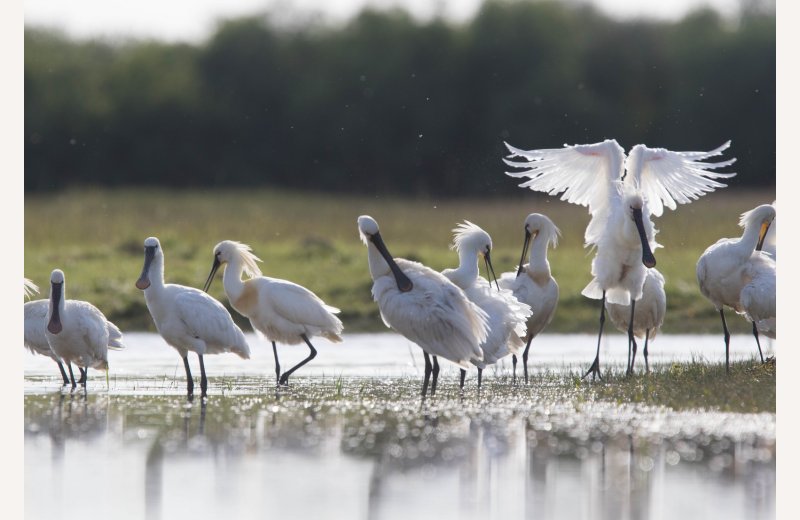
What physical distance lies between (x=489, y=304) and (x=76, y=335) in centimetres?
357

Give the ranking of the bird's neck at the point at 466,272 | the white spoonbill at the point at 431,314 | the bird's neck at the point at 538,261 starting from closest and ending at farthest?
the white spoonbill at the point at 431,314
the bird's neck at the point at 466,272
the bird's neck at the point at 538,261

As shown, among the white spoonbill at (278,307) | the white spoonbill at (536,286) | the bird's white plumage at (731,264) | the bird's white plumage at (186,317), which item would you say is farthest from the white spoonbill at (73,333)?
the bird's white plumage at (731,264)

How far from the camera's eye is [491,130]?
44.8m

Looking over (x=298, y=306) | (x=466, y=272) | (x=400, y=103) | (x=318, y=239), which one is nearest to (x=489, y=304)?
(x=466, y=272)

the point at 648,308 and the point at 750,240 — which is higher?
the point at 750,240

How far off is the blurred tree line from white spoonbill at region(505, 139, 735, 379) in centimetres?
2874

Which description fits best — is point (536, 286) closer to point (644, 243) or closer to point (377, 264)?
point (644, 243)

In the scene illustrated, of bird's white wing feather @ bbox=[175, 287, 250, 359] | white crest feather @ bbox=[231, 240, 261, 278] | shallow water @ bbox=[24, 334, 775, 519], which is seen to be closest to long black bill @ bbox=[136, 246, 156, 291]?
bird's white wing feather @ bbox=[175, 287, 250, 359]

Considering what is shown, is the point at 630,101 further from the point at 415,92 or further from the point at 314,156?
the point at 314,156

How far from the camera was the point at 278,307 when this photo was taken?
12.8 m

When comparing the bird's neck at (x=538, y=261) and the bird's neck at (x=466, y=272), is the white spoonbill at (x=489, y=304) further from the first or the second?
the bird's neck at (x=538, y=261)

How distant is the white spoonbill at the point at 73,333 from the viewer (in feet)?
38.4

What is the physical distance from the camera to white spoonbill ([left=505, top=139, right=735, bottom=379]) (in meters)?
12.7

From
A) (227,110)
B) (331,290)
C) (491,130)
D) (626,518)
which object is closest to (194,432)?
(626,518)
